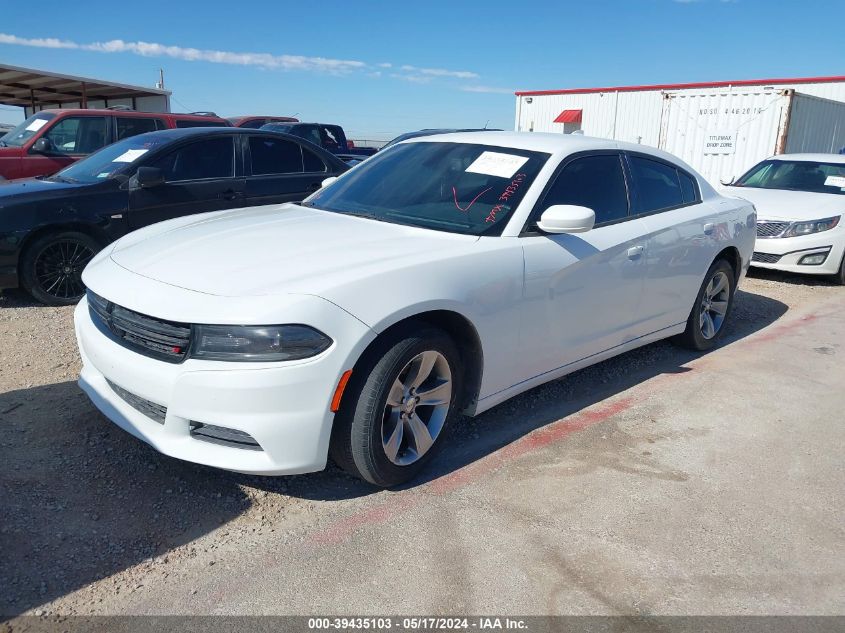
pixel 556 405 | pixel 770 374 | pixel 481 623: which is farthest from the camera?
pixel 770 374

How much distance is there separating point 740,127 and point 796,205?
9.36m

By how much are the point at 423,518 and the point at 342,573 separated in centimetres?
50

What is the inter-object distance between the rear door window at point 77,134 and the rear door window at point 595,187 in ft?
23.3

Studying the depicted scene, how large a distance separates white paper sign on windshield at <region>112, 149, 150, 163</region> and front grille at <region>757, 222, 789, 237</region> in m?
6.85

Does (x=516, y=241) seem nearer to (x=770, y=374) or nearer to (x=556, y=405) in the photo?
(x=556, y=405)

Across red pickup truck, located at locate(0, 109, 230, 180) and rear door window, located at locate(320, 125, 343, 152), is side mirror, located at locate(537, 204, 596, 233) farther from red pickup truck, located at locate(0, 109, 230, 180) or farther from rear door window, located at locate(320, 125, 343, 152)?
rear door window, located at locate(320, 125, 343, 152)

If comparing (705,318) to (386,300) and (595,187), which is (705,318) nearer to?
(595,187)

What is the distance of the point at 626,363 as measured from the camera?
516 centimetres

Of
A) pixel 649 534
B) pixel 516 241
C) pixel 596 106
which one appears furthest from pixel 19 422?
pixel 596 106

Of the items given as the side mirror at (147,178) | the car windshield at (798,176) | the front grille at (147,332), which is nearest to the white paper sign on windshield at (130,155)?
the side mirror at (147,178)

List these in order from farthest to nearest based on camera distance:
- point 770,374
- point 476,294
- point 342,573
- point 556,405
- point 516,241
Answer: point 770,374 < point 556,405 < point 516,241 < point 476,294 < point 342,573

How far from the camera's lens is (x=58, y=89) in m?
19.0

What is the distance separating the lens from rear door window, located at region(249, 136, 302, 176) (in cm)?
715

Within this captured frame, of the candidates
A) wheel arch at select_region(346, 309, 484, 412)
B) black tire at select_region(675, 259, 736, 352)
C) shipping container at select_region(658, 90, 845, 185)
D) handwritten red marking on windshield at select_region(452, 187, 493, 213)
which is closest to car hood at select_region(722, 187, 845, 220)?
black tire at select_region(675, 259, 736, 352)
